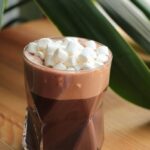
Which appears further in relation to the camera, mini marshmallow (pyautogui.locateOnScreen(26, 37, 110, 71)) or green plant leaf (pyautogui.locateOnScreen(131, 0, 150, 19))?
green plant leaf (pyautogui.locateOnScreen(131, 0, 150, 19))

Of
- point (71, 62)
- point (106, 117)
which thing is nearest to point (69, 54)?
point (71, 62)

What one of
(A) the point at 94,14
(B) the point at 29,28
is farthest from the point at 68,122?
(B) the point at 29,28

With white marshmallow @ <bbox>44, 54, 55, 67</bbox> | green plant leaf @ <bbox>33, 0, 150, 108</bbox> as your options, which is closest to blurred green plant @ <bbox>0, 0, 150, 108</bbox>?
green plant leaf @ <bbox>33, 0, 150, 108</bbox>

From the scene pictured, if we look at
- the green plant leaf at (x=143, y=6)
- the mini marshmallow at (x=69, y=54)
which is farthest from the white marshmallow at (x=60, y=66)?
the green plant leaf at (x=143, y=6)

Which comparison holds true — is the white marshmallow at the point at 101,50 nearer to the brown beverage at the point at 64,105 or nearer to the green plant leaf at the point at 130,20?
the brown beverage at the point at 64,105

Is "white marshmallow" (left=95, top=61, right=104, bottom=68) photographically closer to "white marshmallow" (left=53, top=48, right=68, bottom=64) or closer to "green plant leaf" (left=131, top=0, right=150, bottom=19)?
"white marshmallow" (left=53, top=48, right=68, bottom=64)
